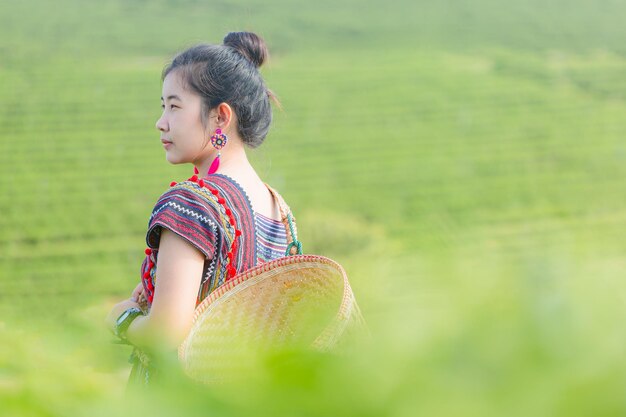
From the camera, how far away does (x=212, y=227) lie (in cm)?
111

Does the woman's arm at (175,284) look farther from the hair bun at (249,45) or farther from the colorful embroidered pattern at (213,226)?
the hair bun at (249,45)

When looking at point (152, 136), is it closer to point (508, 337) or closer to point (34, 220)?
point (34, 220)

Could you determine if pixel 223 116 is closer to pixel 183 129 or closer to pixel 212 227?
pixel 183 129

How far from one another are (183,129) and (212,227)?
194 mm

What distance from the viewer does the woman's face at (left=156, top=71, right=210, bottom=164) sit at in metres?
1.24

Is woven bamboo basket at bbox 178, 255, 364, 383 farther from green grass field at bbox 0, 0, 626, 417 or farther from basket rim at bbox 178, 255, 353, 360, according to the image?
green grass field at bbox 0, 0, 626, 417

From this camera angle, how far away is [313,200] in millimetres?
6613

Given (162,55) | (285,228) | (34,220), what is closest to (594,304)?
(285,228)

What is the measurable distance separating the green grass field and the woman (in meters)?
0.18

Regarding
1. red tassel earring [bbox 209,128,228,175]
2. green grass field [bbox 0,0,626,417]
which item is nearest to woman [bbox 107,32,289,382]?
red tassel earring [bbox 209,128,228,175]

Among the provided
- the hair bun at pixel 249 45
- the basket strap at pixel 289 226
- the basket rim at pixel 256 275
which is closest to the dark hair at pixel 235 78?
the hair bun at pixel 249 45

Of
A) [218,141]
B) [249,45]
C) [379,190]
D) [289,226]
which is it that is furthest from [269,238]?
[379,190]

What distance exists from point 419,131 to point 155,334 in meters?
7.97

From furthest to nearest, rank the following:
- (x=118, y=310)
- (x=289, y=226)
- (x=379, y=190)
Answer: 1. (x=379, y=190)
2. (x=289, y=226)
3. (x=118, y=310)
